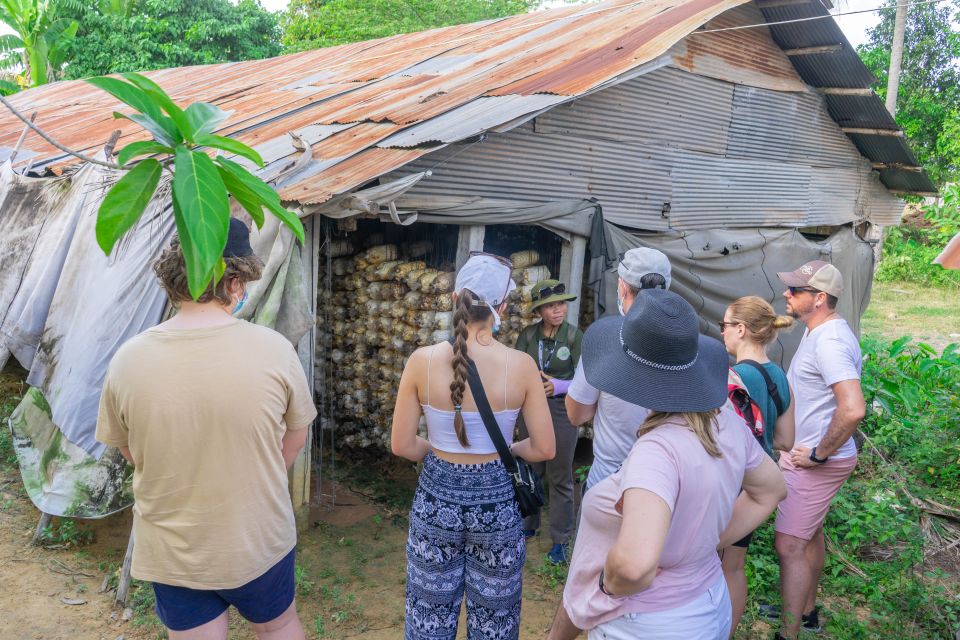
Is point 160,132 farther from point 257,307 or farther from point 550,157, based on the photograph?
point 550,157

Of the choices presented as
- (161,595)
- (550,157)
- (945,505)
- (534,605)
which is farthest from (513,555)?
(945,505)

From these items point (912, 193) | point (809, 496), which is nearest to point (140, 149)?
point (809, 496)

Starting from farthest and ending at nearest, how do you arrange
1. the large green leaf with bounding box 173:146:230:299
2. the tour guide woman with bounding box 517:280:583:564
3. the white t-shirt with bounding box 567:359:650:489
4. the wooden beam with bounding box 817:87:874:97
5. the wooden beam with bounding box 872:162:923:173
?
the wooden beam with bounding box 872:162:923:173
the wooden beam with bounding box 817:87:874:97
the tour guide woman with bounding box 517:280:583:564
the white t-shirt with bounding box 567:359:650:489
the large green leaf with bounding box 173:146:230:299

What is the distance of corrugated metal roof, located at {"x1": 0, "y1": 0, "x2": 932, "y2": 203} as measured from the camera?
4848mm

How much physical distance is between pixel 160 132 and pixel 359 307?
15.1 feet

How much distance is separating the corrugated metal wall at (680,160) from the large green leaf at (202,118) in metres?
3.09

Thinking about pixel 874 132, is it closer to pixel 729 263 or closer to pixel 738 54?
pixel 738 54

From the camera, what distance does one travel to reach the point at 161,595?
2.45 meters

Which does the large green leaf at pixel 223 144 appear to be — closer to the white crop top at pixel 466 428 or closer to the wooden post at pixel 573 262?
the white crop top at pixel 466 428

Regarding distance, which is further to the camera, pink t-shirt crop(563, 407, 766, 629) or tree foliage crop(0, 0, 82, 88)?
tree foliage crop(0, 0, 82, 88)

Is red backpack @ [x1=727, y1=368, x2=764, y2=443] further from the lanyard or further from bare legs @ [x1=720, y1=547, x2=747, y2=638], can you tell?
the lanyard

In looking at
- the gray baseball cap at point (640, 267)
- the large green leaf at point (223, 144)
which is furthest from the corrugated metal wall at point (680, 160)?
the large green leaf at point (223, 144)

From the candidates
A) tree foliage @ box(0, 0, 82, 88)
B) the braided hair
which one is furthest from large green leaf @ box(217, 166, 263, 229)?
tree foliage @ box(0, 0, 82, 88)

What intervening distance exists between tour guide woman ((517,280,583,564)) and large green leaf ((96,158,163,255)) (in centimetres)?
351
